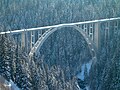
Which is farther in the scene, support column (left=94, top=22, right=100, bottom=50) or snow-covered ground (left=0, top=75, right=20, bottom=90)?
support column (left=94, top=22, right=100, bottom=50)

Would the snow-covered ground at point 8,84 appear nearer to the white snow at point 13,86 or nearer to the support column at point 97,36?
the white snow at point 13,86

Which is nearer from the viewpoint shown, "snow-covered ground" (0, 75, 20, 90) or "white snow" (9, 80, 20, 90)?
"snow-covered ground" (0, 75, 20, 90)

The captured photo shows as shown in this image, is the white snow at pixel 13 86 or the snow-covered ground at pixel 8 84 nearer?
the snow-covered ground at pixel 8 84

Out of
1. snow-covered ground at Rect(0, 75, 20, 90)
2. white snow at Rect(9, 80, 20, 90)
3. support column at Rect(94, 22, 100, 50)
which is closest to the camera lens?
snow-covered ground at Rect(0, 75, 20, 90)

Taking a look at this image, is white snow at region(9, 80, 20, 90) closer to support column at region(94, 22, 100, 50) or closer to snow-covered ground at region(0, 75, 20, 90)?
snow-covered ground at region(0, 75, 20, 90)

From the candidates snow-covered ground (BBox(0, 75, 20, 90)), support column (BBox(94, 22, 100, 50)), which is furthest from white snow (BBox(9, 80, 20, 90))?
support column (BBox(94, 22, 100, 50))

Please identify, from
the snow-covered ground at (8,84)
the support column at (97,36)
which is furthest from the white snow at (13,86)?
the support column at (97,36)

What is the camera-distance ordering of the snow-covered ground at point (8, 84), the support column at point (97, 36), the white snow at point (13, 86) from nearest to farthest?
the snow-covered ground at point (8, 84) < the white snow at point (13, 86) < the support column at point (97, 36)

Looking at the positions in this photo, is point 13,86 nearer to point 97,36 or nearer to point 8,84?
point 8,84

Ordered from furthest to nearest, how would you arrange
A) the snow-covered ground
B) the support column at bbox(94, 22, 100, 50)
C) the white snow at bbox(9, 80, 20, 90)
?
the support column at bbox(94, 22, 100, 50)
the white snow at bbox(9, 80, 20, 90)
the snow-covered ground

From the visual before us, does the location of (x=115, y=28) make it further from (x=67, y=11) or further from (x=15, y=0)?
(x=15, y=0)

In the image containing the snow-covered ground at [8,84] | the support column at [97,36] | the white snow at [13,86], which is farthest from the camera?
the support column at [97,36]

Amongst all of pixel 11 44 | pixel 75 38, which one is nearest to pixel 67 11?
pixel 75 38
